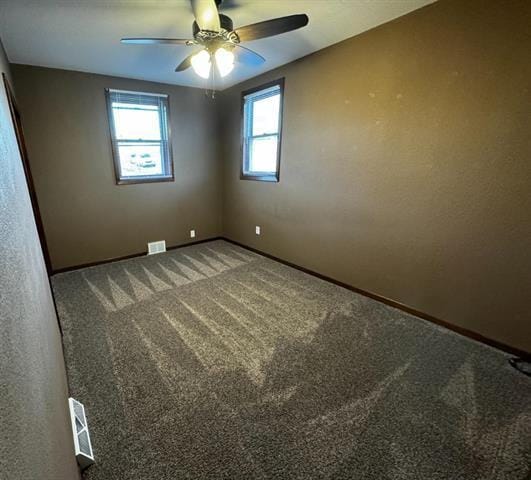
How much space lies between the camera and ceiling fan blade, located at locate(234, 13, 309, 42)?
160cm

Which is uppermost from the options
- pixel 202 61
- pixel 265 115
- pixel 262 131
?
pixel 202 61

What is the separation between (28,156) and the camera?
3.03 metres

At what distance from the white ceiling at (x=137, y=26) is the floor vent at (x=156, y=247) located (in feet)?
7.60

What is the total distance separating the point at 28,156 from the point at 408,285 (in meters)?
4.30

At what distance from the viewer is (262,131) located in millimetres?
3803

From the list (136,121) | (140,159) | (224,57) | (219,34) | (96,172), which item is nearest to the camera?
(219,34)

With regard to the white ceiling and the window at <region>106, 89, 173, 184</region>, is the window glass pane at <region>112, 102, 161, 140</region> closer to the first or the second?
the window at <region>106, 89, 173, 184</region>

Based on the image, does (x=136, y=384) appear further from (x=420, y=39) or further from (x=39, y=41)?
(x=420, y=39)

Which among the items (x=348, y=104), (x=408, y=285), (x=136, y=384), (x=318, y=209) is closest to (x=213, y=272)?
(x=318, y=209)

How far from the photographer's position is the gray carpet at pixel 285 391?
1.29m

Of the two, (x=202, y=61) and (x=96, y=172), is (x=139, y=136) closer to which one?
(x=96, y=172)

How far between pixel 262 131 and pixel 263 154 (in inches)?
12.4

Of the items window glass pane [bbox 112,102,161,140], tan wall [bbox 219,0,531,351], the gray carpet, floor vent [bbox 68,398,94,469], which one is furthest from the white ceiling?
floor vent [bbox 68,398,94,469]

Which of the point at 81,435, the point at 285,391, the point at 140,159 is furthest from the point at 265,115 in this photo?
the point at 81,435
